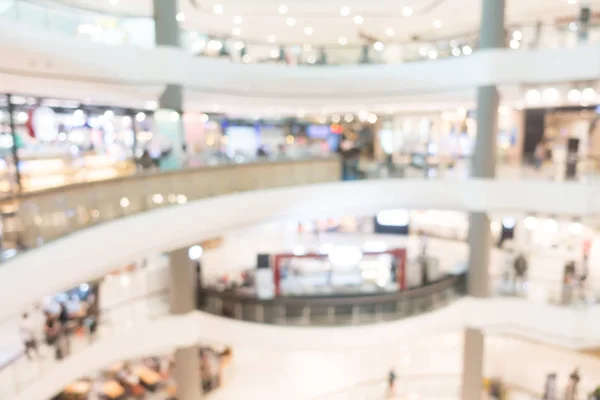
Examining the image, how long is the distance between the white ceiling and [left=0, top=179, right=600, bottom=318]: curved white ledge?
3.91 metres

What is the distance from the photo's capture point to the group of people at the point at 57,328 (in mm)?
7508

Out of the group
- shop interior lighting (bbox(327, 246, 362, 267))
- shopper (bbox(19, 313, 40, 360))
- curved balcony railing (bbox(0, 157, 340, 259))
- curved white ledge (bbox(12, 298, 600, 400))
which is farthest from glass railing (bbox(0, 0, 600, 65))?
curved white ledge (bbox(12, 298, 600, 400))

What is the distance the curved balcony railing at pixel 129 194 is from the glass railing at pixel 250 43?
2731mm

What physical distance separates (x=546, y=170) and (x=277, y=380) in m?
7.91

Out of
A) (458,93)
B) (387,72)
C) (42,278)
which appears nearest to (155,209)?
(42,278)

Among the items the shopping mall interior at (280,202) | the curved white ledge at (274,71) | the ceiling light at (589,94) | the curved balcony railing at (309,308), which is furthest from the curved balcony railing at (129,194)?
the ceiling light at (589,94)

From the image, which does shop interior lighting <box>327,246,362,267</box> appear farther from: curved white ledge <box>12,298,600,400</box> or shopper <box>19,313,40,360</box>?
shopper <box>19,313,40,360</box>

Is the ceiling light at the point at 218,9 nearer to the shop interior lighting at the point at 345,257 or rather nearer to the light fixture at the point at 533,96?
the shop interior lighting at the point at 345,257

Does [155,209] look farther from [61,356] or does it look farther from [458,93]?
[458,93]

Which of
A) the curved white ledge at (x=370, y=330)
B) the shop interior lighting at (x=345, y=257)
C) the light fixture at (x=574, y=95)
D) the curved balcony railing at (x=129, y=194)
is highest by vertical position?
the light fixture at (x=574, y=95)

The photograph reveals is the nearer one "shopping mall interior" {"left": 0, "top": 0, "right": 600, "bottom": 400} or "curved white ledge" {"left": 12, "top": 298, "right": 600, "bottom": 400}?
"shopping mall interior" {"left": 0, "top": 0, "right": 600, "bottom": 400}

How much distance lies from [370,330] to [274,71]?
19.3 feet

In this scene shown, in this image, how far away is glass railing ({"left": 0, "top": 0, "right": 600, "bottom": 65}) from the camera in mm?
8000

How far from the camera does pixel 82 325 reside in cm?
838
